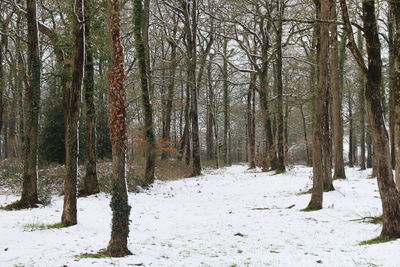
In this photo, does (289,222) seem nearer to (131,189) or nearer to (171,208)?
(171,208)

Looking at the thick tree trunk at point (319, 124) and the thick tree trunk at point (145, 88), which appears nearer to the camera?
the thick tree trunk at point (319, 124)

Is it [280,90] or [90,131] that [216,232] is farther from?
[280,90]

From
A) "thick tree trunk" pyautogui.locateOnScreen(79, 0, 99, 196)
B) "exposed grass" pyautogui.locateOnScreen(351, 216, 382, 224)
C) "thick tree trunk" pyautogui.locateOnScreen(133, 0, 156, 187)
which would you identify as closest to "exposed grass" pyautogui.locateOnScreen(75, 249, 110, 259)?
"exposed grass" pyautogui.locateOnScreen(351, 216, 382, 224)

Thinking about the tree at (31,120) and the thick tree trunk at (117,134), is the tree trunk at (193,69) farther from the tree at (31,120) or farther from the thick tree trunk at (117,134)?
the thick tree trunk at (117,134)

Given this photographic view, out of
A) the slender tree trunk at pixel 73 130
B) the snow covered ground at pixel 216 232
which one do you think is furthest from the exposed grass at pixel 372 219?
the slender tree trunk at pixel 73 130

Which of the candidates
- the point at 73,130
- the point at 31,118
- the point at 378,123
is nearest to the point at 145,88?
the point at 31,118

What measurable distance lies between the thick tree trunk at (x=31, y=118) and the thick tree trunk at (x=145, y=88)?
5.07m

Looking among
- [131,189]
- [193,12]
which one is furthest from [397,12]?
[193,12]

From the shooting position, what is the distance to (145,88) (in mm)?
15500

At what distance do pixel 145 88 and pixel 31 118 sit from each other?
5.98 m

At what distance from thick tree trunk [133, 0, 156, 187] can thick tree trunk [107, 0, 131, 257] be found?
9.29m

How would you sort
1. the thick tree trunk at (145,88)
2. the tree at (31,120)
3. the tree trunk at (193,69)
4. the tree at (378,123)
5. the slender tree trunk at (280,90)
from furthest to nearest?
the tree trunk at (193,69)
the slender tree trunk at (280,90)
the thick tree trunk at (145,88)
the tree at (31,120)
the tree at (378,123)

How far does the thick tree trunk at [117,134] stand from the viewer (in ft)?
18.8

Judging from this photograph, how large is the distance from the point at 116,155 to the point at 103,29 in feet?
25.7
